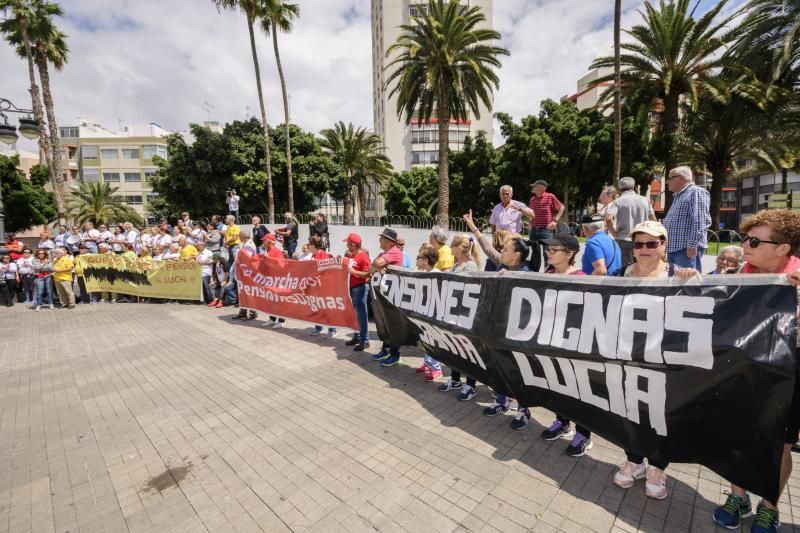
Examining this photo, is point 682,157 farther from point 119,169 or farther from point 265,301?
point 119,169

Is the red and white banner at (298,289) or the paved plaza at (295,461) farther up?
the red and white banner at (298,289)

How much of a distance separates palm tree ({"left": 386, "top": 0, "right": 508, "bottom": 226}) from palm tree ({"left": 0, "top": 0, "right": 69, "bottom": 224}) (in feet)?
62.0

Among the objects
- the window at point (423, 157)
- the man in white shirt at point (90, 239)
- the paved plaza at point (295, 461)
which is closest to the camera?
the paved plaza at point (295, 461)

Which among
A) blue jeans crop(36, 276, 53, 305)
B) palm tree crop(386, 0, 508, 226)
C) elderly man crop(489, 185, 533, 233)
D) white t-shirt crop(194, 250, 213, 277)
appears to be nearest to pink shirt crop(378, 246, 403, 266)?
elderly man crop(489, 185, 533, 233)

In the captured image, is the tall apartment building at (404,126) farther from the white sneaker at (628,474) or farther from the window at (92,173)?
the white sneaker at (628,474)

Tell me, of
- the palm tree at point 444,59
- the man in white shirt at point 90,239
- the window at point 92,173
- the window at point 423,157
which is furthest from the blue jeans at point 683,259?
the window at point 92,173

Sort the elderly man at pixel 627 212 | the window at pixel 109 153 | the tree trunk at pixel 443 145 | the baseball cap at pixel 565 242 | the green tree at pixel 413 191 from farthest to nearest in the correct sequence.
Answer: the window at pixel 109 153 → the green tree at pixel 413 191 → the tree trunk at pixel 443 145 → the elderly man at pixel 627 212 → the baseball cap at pixel 565 242

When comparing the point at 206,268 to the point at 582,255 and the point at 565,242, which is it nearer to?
the point at 582,255

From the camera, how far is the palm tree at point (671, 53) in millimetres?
19125

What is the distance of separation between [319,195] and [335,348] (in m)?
31.0

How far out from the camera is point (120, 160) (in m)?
64.3

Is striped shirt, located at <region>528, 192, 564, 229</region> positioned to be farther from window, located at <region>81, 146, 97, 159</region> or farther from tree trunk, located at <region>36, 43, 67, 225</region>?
window, located at <region>81, 146, 97, 159</region>

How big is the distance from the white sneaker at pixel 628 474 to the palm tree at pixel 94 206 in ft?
167

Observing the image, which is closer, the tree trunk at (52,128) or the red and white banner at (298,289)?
the red and white banner at (298,289)
